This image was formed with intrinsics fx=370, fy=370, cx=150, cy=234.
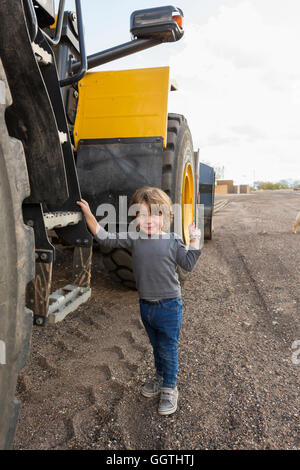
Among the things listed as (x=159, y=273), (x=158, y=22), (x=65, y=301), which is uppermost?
(x=158, y=22)

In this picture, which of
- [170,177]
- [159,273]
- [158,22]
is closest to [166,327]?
[159,273]

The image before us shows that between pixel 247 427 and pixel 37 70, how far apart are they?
1797mm

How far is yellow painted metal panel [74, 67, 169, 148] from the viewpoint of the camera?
2.68m

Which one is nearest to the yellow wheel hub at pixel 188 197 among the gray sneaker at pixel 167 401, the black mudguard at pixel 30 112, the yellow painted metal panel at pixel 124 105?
the yellow painted metal panel at pixel 124 105

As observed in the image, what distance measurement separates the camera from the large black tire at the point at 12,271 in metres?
1.12

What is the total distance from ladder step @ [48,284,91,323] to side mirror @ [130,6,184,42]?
67.5 inches

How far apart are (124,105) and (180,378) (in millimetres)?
1918

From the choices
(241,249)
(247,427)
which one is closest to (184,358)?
(247,427)

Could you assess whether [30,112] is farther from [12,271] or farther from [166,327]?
[166,327]

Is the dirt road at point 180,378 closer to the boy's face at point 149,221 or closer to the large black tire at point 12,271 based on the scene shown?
the large black tire at point 12,271

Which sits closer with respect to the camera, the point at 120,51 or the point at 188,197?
the point at 120,51

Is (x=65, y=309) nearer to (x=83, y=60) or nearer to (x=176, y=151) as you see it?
(x=83, y=60)

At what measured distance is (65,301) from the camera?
187 cm

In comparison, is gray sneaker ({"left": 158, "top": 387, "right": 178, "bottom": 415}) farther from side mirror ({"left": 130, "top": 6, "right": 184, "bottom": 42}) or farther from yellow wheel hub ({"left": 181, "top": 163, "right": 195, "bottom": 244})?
side mirror ({"left": 130, "top": 6, "right": 184, "bottom": 42})
